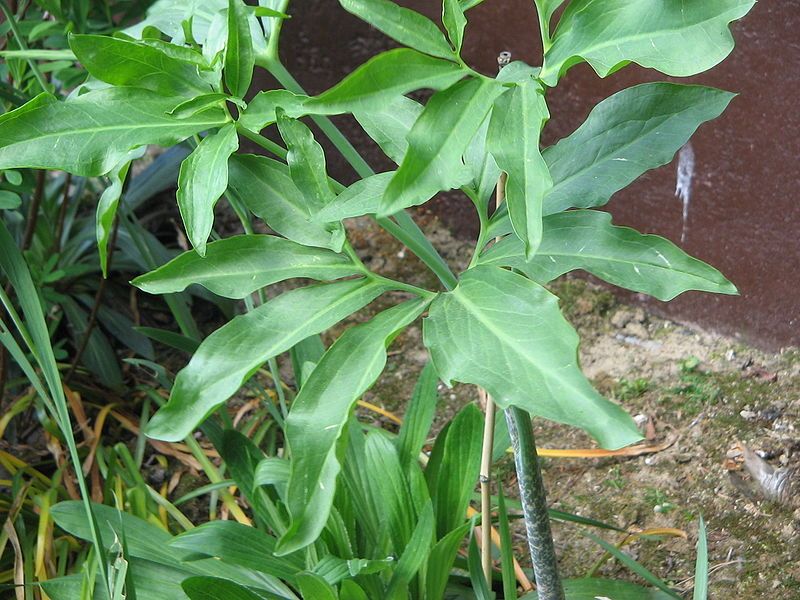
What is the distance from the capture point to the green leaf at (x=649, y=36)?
68cm

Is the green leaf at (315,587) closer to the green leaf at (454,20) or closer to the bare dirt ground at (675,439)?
the bare dirt ground at (675,439)

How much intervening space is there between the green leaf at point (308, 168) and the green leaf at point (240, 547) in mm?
622

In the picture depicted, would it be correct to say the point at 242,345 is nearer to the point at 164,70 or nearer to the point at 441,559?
the point at 164,70

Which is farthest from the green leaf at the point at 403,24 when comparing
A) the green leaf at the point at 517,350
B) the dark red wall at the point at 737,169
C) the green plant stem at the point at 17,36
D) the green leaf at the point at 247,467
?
the dark red wall at the point at 737,169

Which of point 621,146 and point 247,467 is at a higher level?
point 621,146

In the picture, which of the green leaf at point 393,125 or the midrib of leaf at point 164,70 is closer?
the midrib of leaf at point 164,70

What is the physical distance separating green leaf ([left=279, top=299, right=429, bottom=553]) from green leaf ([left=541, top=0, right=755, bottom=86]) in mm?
274

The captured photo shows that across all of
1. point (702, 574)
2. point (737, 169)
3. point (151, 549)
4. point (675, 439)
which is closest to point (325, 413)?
point (702, 574)

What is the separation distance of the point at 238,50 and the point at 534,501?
565 mm

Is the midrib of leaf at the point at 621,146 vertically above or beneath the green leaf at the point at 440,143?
beneath

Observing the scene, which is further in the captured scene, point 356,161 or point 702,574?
point 702,574

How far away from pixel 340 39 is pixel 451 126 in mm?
1737

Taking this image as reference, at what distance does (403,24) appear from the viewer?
2.33ft

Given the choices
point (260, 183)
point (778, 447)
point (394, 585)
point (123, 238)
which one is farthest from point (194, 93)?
point (123, 238)
